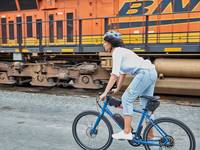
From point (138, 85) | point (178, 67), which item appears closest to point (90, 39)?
point (178, 67)

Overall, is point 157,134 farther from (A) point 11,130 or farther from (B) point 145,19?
(B) point 145,19

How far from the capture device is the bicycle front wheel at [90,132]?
4.61m

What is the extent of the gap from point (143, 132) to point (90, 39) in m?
6.51

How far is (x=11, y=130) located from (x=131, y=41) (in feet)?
16.9

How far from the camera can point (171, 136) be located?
408 centimetres

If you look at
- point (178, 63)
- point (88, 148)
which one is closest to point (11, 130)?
point (88, 148)

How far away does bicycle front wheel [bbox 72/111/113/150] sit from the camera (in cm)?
461

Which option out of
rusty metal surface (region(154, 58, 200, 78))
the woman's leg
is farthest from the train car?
the woman's leg

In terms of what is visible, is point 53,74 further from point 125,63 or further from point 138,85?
point 138,85

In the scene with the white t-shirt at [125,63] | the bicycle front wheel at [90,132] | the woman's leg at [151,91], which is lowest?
the bicycle front wheel at [90,132]

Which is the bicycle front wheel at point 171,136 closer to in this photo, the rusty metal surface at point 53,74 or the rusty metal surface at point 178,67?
the rusty metal surface at point 178,67

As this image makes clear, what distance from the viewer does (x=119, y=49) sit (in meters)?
4.30

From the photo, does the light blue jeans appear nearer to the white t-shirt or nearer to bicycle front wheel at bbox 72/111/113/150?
the white t-shirt

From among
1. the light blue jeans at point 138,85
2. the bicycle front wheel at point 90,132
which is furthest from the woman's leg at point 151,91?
the bicycle front wheel at point 90,132
